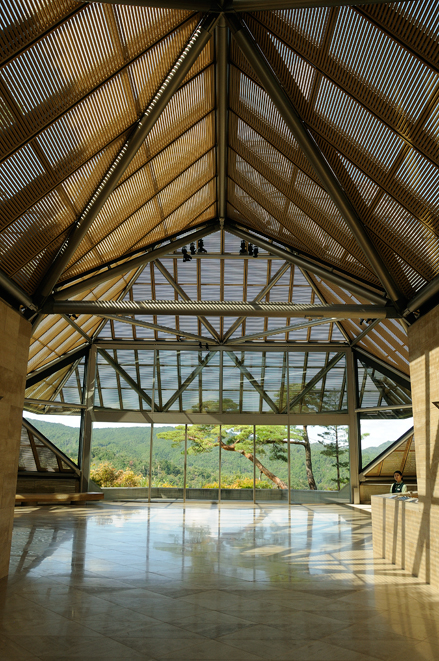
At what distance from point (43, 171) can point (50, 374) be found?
15.1 metres

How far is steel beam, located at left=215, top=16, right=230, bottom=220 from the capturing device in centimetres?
905

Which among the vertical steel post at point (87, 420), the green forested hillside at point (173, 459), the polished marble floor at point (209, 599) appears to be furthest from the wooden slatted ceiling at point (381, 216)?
the vertical steel post at point (87, 420)

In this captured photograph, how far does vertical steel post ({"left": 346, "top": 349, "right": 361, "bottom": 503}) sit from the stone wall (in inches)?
481

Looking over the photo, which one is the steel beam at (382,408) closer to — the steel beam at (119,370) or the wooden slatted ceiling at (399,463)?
the wooden slatted ceiling at (399,463)

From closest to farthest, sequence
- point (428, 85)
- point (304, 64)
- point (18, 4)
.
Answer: point (18, 4), point (428, 85), point (304, 64)

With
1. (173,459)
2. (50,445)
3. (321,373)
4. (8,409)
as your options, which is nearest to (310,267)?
(8,409)

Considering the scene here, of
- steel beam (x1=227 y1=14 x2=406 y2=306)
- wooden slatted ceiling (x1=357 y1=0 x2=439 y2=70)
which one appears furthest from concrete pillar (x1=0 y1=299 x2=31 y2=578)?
wooden slatted ceiling (x1=357 y1=0 x2=439 y2=70)

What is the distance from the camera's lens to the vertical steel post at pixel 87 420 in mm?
22891

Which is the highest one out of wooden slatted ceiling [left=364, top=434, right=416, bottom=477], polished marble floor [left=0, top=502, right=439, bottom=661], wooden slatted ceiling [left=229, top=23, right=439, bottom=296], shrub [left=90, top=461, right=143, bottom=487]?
wooden slatted ceiling [left=229, top=23, right=439, bottom=296]

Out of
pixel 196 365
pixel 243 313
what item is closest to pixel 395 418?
pixel 196 365

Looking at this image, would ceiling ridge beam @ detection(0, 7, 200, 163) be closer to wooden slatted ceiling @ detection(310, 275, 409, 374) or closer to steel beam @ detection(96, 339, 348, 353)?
wooden slatted ceiling @ detection(310, 275, 409, 374)

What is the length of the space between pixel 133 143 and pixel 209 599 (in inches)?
309

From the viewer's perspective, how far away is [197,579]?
845 centimetres

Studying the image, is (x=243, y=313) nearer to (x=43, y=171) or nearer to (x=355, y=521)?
(x=43, y=171)
